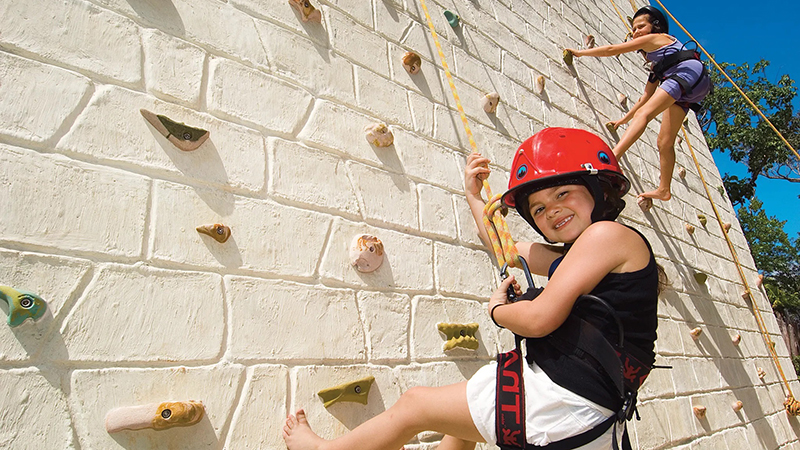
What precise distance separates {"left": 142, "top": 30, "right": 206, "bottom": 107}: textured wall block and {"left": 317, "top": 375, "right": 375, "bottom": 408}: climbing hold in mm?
915

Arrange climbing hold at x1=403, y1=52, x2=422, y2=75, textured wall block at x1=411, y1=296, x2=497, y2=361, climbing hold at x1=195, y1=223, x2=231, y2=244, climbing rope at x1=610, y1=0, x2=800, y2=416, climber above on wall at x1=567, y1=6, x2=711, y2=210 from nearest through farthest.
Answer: climbing hold at x1=195, y1=223, x2=231, y2=244, textured wall block at x1=411, y1=296, x2=497, y2=361, climbing hold at x1=403, y1=52, x2=422, y2=75, climber above on wall at x1=567, y1=6, x2=711, y2=210, climbing rope at x1=610, y1=0, x2=800, y2=416

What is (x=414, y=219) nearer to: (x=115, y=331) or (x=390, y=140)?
(x=390, y=140)

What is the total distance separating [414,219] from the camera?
1864mm

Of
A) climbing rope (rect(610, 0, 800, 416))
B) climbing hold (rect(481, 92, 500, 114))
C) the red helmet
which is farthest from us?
climbing rope (rect(610, 0, 800, 416))

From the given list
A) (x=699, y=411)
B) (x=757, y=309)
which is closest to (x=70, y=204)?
(x=699, y=411)

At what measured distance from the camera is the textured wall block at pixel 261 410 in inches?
48.5

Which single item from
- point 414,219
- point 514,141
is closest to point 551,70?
point 514,141

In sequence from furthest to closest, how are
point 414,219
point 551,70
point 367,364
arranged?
point 551,70 < point 414,219 < point 367,364

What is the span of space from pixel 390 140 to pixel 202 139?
2.35 ft

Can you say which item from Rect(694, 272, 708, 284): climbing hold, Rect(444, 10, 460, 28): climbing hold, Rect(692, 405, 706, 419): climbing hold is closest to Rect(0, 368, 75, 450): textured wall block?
Rect(444, 10, 460, 28): climbing hold

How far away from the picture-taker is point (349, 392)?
143 cm

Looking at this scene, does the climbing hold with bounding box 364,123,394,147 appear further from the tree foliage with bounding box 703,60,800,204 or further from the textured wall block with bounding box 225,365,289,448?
the tree foliage with bounding box 703,60,800,204

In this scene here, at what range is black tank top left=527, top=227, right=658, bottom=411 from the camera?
1.19m

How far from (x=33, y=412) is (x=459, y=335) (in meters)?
1.25
